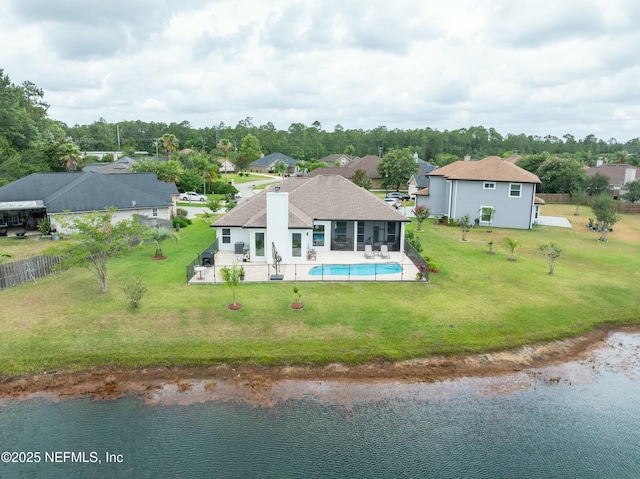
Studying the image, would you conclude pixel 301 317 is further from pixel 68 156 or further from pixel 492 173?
pixel 68 156

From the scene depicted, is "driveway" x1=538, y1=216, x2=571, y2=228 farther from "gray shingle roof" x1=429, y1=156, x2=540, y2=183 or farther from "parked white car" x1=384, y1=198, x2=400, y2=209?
"parked white car" x1=384, y1=198, x2=400, y2=209

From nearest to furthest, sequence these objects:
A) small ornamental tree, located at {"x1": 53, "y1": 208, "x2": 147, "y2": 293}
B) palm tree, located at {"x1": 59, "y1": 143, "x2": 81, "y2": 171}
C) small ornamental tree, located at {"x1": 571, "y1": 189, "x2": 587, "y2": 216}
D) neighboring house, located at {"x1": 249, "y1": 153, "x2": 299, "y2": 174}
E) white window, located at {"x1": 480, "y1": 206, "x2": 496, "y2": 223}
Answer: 1. small ornamental tree, located at {"x1": 53, "y1": 208, "x2": 147, "y2": 293}
2. white window, located at {"x1": 480, "y1": 206, "x2": 496, "y2": 223}
3. palm tree, located at {"x1": 59, "y1": 143, "x2": 81, "y2": 171}
4. small ornamental tree, located at {"x1": 571, "y1": 189, "x2": 587, "y2": 216}
5. neighboring house, located at {"x1": 249, "y1": 153, "x2": 299, "y2": 174}

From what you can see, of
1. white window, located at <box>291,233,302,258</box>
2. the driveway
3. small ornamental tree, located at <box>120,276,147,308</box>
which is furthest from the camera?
the driveway

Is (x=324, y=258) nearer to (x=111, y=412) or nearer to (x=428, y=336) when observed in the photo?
(x=428, y=336)

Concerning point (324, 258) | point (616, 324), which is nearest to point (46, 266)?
point (324, 258)

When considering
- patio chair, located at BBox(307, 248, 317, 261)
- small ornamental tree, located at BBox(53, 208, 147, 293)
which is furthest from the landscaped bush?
patio chair, located at BBox(307, 248, 317, 261)

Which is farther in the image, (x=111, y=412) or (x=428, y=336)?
(x=428, y=336)
